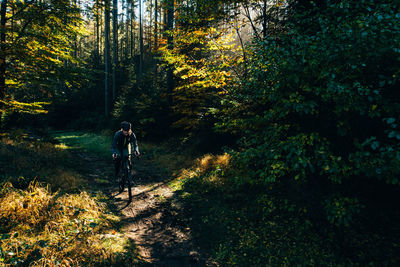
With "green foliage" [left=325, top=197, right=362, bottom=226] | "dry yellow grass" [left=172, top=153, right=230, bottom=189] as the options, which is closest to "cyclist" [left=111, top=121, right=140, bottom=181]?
"dry yellow grass" [left=172, top=153, right=230, bottom=189]

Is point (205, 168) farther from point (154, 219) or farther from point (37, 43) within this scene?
point (37, 43)

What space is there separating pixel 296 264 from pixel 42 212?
5.40 metres

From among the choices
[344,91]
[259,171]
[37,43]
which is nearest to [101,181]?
[37,43]

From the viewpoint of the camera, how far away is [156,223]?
18.8 feet

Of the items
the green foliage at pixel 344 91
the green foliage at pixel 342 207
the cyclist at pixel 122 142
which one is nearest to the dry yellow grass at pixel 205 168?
the cyclist at pixel 122 142

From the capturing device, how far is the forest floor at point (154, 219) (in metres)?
4.46

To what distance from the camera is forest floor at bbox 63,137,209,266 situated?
446cm

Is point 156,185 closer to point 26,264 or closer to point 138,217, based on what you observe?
point 138,217

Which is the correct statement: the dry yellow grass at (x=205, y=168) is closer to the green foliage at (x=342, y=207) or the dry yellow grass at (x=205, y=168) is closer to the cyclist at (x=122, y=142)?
the cyclist at (x=122, y=142)

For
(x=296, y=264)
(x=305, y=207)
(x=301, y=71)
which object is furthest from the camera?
(x=305, y=207)

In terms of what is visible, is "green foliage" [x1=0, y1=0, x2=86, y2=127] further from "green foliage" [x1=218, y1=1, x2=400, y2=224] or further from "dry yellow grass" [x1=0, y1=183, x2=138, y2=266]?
"green foliage" [x1=218, y1=1, x2=400, y2=224]

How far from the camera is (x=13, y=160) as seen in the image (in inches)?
284

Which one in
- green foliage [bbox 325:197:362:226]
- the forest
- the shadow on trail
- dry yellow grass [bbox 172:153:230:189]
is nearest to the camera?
the forest

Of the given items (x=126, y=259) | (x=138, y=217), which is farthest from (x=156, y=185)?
(x=126, y=259)
